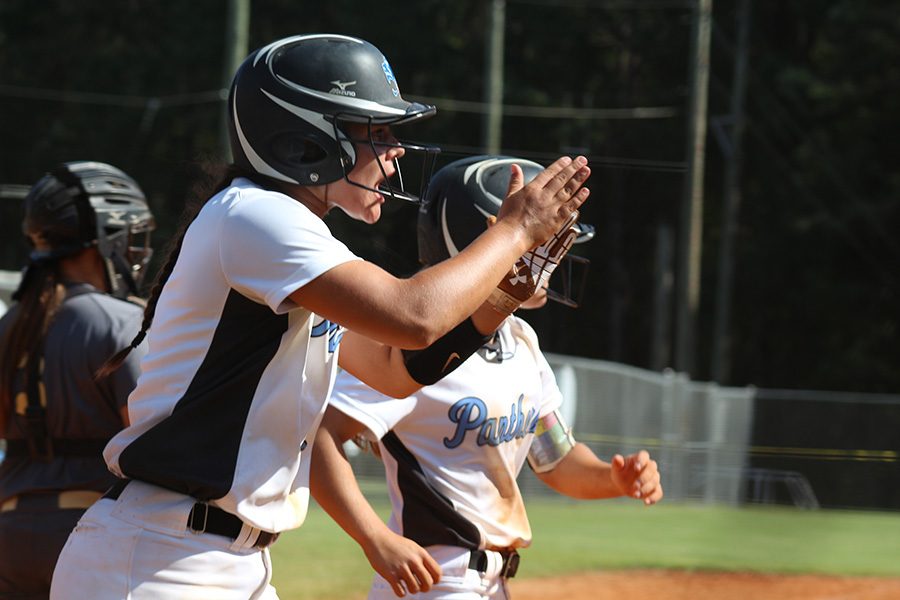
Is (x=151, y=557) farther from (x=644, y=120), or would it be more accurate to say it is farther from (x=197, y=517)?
(x=644, y=120)

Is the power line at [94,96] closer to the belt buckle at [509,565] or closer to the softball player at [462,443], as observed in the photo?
the softball player at [462,443]

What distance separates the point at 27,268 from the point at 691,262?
72.8 ft

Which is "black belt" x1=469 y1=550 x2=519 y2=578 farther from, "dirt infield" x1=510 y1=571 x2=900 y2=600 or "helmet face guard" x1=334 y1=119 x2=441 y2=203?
"dirt infield" x1=510 y1=571 x2=900 y2=600

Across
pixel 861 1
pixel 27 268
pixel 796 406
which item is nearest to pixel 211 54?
pixel 861 1

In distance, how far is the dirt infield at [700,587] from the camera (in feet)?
36.3

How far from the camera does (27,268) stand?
16.0 feet

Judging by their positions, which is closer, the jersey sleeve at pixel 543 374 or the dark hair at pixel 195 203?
the dark hair at pixel 195 203

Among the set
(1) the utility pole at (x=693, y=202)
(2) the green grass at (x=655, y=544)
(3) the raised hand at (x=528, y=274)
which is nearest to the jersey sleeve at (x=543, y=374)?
(3) the raised hand at (x=528, y=274)

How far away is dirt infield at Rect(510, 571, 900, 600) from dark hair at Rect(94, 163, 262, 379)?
7428 millimetres

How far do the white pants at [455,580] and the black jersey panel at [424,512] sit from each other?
0.03 m

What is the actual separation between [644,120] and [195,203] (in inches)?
1468

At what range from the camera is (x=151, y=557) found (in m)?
3.12

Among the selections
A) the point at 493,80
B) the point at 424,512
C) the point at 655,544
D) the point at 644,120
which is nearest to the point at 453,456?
the point at 424,512

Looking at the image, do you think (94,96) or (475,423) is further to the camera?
(94,96)
